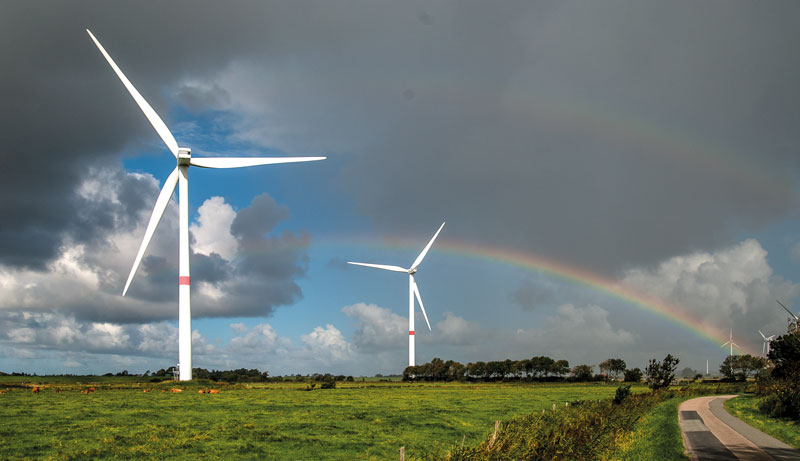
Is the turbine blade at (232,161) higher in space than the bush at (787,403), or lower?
higher

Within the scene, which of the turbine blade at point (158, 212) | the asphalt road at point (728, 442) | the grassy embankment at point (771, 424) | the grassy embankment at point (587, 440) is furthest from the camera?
the turbine blade at point (158, 212)

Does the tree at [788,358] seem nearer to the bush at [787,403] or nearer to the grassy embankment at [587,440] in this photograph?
the bush at [787,403]

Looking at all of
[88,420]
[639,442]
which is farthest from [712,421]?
[88,420]

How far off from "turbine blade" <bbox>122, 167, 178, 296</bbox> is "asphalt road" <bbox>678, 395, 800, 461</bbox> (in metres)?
56.5

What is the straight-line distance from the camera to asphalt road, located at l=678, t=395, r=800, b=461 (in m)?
28.4

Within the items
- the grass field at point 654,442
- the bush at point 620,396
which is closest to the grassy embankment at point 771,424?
the grass field at point 654,442

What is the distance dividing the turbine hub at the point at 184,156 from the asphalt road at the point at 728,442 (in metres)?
67.0

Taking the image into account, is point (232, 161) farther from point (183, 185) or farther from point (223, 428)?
point (223, 428)

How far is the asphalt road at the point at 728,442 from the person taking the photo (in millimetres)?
28375

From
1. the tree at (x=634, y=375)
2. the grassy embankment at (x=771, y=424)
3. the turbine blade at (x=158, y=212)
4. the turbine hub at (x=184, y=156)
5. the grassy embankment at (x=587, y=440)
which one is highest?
the turbine hub at (x=184, y=156)

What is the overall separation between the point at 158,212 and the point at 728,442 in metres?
63.4

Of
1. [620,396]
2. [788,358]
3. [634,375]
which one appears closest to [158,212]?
[620,396]

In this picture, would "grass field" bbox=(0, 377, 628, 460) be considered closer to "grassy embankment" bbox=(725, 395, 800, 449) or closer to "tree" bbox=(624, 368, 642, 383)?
"grassy embankment" bbox=(725, 395, 800, 449)

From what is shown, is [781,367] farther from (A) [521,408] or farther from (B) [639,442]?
(B) [639,442]
